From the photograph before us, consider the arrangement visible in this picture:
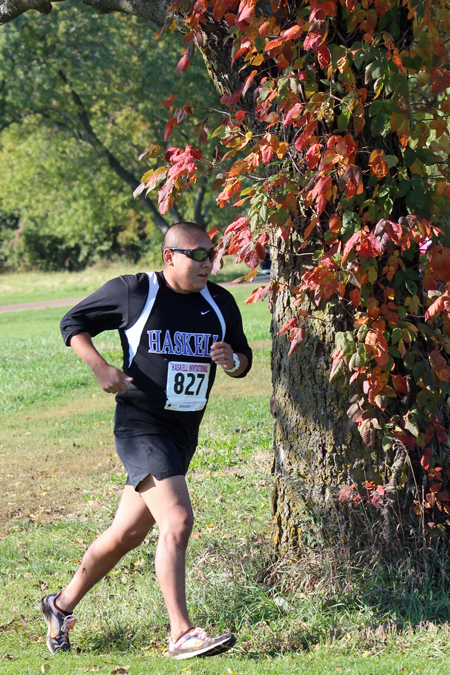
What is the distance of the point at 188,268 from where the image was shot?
380cm

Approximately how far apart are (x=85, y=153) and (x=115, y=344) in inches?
735

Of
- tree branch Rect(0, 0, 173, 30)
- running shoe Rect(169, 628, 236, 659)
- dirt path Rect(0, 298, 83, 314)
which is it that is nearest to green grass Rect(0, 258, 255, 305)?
dirt path Rect(0, 298, 83, 314)

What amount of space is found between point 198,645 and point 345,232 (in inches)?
78.9

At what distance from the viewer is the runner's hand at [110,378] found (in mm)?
3486

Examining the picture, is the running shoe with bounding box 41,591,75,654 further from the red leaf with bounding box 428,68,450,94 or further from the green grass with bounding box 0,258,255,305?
the green grass with bounding box 0,258,255,305

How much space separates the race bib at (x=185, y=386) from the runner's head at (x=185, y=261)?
405 millimetres

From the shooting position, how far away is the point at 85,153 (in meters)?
31.1

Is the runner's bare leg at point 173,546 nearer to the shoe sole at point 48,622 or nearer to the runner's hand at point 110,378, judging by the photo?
the runner's hand at point 110,378

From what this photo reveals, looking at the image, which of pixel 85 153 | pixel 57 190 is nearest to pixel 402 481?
pixel 85 153

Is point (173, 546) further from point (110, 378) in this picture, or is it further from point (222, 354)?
point (222, 354)

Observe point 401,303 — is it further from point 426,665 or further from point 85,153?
point 85,153

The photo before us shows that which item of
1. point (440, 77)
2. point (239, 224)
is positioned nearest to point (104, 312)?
point (239, 224)

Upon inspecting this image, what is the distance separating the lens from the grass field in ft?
11.5

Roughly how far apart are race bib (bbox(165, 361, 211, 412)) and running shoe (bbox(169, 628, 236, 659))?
1.03 meters
